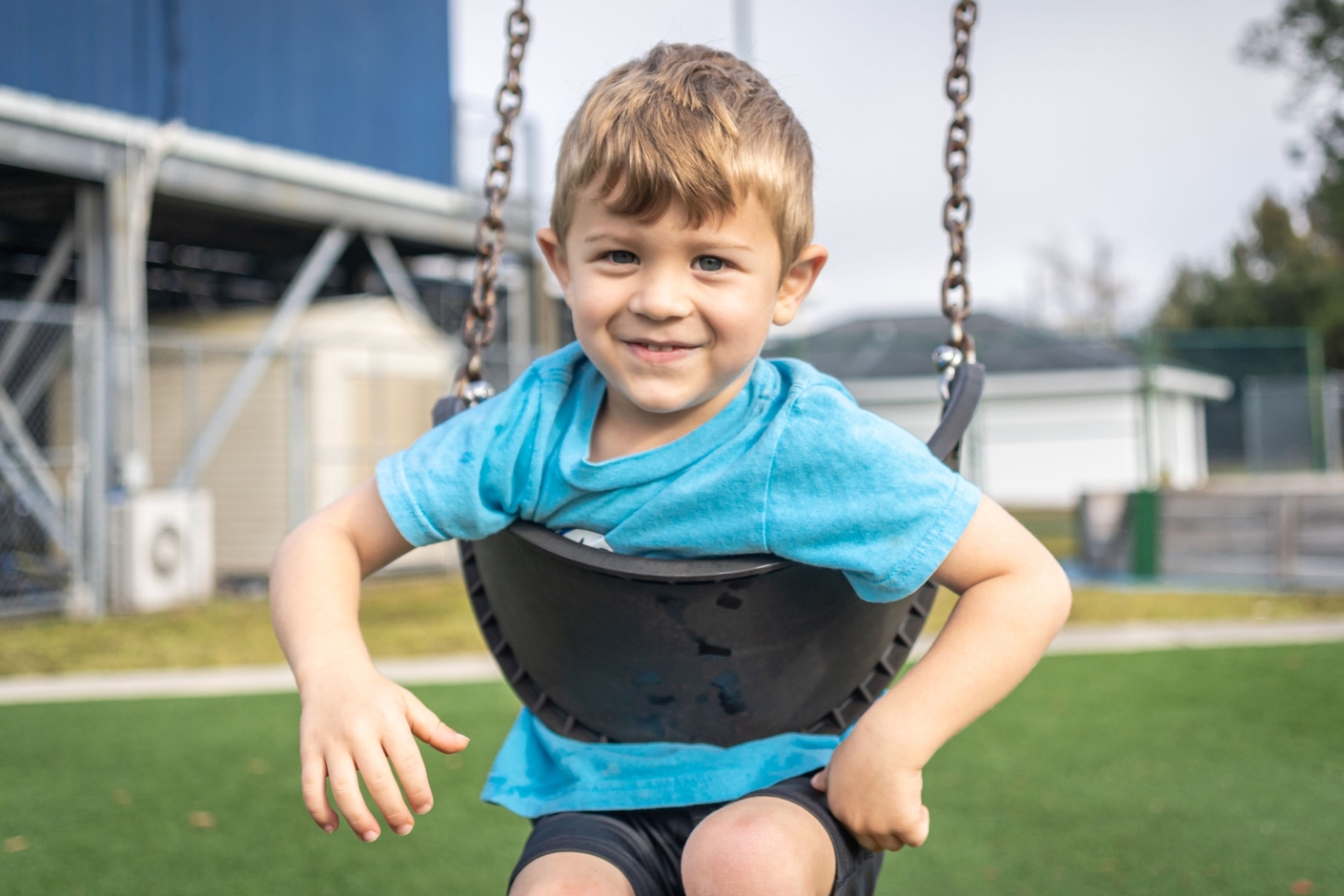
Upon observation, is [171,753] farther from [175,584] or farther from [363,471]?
[363,471]

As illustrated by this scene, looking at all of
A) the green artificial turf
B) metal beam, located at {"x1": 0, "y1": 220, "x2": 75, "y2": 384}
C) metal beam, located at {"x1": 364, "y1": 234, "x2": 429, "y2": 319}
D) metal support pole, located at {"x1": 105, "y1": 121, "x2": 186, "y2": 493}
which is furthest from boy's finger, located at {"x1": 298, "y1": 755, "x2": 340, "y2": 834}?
metal beam, located at {"x1": 364, "y1": 234, "x2": 429, "y2": 319}

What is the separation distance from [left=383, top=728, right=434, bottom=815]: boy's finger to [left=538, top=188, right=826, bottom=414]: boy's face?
0.51 metres

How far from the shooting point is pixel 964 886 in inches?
105

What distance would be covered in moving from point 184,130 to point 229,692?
591cm

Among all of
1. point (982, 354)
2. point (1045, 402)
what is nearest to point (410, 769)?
point (982, 354)

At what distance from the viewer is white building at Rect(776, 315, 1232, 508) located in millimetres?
21859

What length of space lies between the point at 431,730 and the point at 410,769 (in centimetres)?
5

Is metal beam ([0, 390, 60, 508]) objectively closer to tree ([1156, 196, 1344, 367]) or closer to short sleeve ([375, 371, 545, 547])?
short sleeve ([375, 371, 545, 547])

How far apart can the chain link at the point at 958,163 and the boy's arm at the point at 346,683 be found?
1.00 meters

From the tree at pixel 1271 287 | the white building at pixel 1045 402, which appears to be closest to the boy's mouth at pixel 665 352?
the white building at pixel 1045 402

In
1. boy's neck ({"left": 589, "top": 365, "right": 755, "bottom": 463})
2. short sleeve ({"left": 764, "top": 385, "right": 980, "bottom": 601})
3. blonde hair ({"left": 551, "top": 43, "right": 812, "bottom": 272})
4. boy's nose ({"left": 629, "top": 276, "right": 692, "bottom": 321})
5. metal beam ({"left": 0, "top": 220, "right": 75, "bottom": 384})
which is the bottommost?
short sleeve ({"left": 764, "top": 385, "right": 980, "bottom": 601})

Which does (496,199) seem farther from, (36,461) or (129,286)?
(36,461)

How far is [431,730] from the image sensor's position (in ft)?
4.15

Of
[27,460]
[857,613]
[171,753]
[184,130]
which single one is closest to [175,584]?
[27,460]
